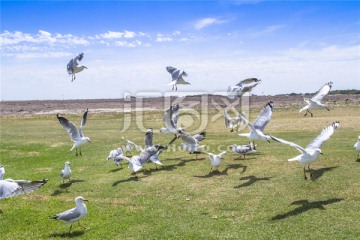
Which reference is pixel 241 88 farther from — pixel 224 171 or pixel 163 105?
pixel 163 105

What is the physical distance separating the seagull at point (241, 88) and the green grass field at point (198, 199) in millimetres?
3703

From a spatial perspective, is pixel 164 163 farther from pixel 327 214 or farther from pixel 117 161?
pixel 327 214

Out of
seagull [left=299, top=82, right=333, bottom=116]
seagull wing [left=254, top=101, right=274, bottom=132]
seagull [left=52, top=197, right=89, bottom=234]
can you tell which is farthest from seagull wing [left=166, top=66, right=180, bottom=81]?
seagull [left=52, top=197, right=89, bottom=234]

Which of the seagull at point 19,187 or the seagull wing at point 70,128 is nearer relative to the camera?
the seagull at point 19,187

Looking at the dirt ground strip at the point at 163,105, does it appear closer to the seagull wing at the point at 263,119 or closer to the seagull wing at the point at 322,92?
the seagull wing at the point at 322,92

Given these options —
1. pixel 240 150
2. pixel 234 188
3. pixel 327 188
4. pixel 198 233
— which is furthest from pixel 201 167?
pixel 198 233

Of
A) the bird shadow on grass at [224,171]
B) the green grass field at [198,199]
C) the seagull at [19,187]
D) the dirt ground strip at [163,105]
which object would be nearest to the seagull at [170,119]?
the green grass field at [198,199]

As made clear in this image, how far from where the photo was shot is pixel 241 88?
63.8 feet

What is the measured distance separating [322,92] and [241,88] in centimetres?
607

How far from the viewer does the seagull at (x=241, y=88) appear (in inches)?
758

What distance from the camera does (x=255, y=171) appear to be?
18172 mm

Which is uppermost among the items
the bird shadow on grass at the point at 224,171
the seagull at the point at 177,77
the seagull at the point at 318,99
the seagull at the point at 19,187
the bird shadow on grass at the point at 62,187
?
the seagull at the point at 177,77

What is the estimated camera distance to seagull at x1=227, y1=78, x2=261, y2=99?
63.2 feet

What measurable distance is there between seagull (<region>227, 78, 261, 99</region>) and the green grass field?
146 inches
